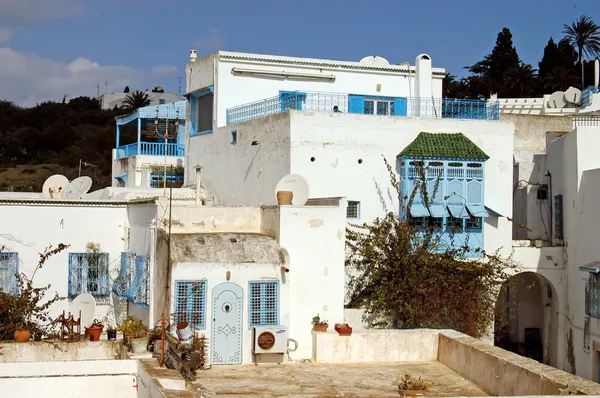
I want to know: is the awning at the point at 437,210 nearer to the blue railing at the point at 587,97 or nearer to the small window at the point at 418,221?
the small window at the point at 418,221

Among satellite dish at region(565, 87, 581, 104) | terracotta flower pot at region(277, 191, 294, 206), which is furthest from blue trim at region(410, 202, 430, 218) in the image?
satellite dish at region(565, 87, 581, 104)

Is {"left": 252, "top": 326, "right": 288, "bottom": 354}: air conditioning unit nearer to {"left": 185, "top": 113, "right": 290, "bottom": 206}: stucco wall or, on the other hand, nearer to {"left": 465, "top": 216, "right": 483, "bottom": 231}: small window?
{"left": 185, "top": 113, "right": 290, "bottom": 206}: stucco wall

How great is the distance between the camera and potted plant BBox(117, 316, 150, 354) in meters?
13.4

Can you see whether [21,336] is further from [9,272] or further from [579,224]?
[579,224]

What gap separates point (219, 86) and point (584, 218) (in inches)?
418

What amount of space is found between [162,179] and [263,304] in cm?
1343

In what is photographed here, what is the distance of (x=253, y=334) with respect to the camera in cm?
1531

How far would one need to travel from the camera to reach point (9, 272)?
1855cm

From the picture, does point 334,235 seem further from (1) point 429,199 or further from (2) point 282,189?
(1) point 429,199

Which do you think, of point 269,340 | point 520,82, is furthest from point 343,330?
point 520,82

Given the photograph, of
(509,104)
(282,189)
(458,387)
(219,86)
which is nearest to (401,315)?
(282,189)

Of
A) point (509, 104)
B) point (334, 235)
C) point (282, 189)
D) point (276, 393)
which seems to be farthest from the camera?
point (509, 104)

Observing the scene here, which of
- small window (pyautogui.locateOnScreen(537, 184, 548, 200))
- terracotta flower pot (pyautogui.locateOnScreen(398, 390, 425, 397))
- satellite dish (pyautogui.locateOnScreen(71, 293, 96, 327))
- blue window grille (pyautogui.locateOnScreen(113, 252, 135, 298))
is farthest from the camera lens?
small window (pyautogui.locateOnScreen(537, 184, 548, 200))

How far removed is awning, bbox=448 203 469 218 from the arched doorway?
342cm
